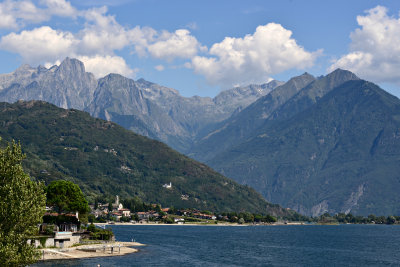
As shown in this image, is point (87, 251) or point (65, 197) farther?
point (65, 197)

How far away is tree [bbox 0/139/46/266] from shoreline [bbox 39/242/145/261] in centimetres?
7372

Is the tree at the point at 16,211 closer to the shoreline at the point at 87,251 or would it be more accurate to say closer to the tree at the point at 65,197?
the shoreline at the point at 87,251

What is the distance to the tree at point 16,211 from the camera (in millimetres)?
67875

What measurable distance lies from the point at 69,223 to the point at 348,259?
3962 inches

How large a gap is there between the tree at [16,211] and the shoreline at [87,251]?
73721mm

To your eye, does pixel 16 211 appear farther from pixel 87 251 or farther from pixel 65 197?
pixel 65 197

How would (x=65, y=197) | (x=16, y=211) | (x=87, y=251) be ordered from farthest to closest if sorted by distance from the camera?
(x=65, y=197) < (x=87, y=251) < (x=16, y=211)

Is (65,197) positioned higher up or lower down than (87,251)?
higher up

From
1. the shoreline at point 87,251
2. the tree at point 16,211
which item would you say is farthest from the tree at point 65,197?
the tree at point 16,211

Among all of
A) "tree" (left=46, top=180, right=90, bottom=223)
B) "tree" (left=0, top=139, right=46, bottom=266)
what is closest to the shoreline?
"tree" (left=46, top=180, right=90, bottom=223)

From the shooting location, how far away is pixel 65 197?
595ft

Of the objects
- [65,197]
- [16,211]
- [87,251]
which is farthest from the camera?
[65,197]

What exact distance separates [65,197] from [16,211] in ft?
379

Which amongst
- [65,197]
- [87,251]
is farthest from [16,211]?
[65,197]
